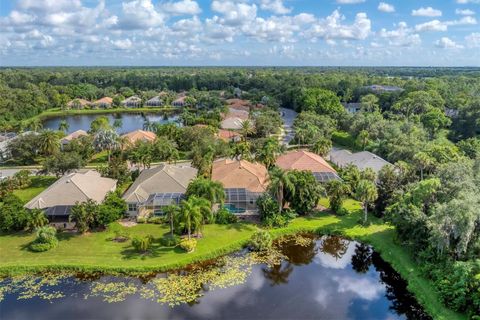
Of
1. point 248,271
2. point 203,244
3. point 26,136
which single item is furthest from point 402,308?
point 26,136

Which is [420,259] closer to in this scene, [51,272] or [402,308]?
[402,308]

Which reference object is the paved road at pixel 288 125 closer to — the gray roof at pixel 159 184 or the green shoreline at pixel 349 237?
the gray roof at pixel 159 184

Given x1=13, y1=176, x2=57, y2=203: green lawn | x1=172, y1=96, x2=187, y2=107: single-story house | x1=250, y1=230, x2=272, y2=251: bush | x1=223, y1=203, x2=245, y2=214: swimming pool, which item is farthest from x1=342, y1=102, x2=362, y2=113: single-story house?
x1=250, y1=230, x2=272, y2=251: bush

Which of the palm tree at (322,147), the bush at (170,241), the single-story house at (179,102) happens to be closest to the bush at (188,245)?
the bush at (170,241)

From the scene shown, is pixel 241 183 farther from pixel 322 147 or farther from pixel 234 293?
pixel 322 147

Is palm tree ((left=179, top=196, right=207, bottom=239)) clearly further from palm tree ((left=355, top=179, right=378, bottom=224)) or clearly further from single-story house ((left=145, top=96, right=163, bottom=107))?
single-story house ((left=145, top=96, right=163, bottom=107))

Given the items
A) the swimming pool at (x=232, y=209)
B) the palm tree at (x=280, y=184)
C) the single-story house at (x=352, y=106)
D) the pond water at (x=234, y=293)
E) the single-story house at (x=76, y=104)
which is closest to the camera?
the pond water at (x=234, y=293)

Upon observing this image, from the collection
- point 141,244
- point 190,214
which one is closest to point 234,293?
point 190,214
